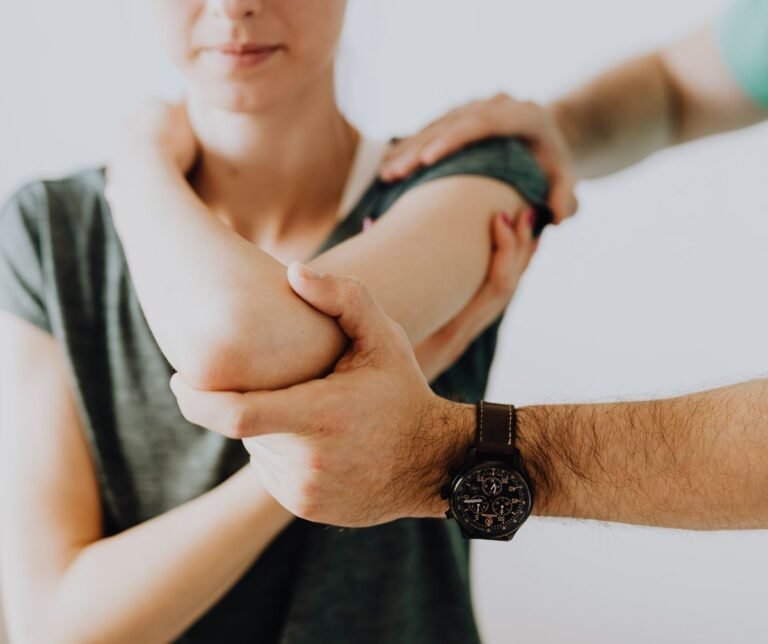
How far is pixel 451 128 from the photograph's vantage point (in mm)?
1076

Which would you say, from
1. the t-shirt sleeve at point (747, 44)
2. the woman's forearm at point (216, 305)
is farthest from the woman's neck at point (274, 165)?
the t-shirt sleeve at point (747, 44)

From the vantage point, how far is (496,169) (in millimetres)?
1057

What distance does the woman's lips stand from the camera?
0.93m

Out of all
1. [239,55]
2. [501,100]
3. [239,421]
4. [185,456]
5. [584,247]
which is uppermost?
[239,55]

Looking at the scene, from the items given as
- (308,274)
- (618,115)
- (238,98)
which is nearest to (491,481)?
(308,274)

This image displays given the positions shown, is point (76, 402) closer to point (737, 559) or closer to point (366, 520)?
point (366, 520)

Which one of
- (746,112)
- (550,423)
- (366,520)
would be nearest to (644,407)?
(550,423)

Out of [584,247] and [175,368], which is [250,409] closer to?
[175,368]

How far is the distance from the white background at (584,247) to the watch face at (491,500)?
0.93 meters

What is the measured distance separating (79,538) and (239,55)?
1.82ft

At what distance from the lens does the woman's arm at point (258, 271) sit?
0.71 m

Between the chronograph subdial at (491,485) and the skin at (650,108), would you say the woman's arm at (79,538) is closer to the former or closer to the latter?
the chronograph subdial at (491,485)

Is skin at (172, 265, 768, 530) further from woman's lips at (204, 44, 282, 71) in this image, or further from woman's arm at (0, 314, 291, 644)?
woman's lips at (204, 44, 282, 71)

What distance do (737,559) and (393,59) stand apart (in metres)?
1.27
